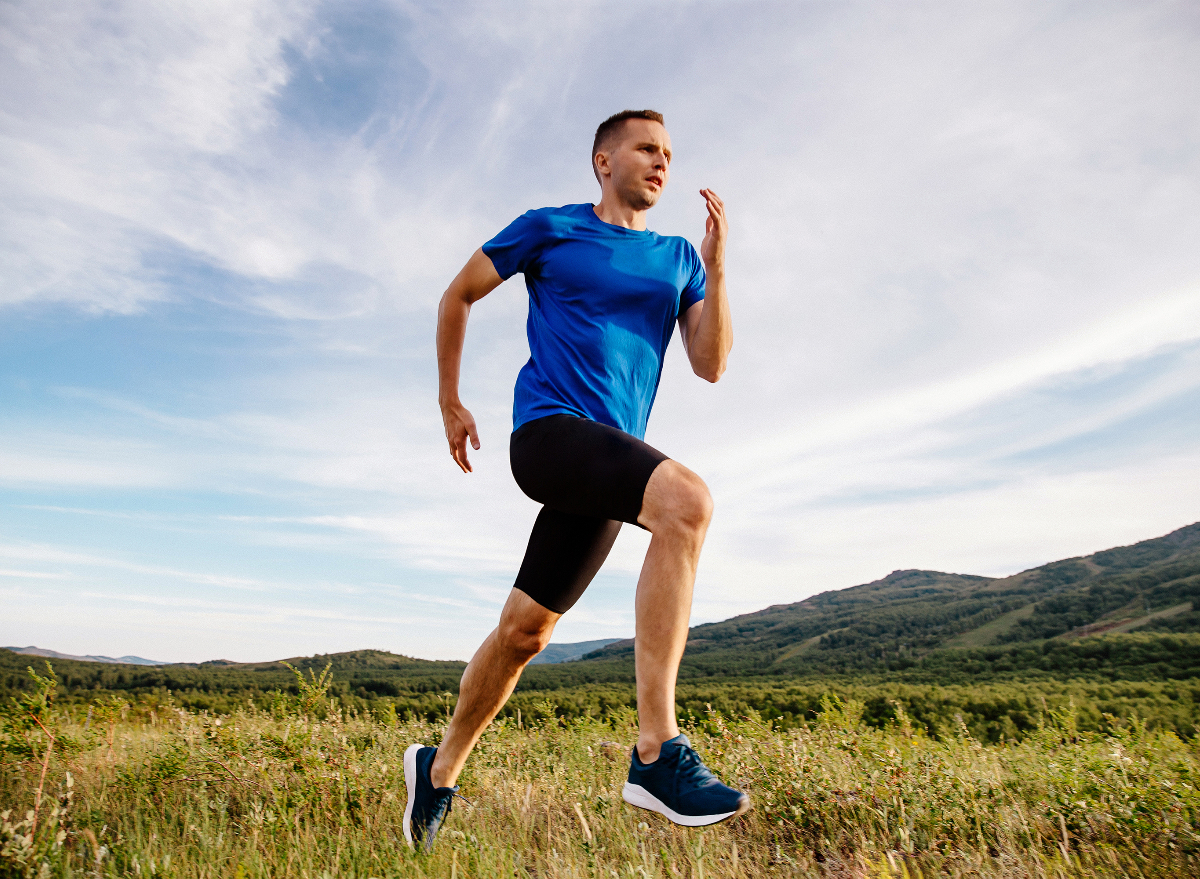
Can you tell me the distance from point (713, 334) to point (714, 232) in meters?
0.38

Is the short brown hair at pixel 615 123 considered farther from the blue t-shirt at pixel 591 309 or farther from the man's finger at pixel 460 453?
the man's finger at pixel 460 453

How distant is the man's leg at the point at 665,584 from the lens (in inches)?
77.0

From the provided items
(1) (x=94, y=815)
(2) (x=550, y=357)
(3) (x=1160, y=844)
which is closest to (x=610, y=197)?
(2) (x=550, y=357)

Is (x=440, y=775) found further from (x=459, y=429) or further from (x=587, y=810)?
(x=459, y=429)

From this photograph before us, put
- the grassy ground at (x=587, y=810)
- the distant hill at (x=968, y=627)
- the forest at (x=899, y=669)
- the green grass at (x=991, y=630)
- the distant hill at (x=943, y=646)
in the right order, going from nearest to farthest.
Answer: the grassy ground at (x=587, y=810) → the forest at (x=899, y=669) → the distant hill at (x=943, y=646) → the distant hill at (x=968, y=627) → the green grass at (x=991, y=630)

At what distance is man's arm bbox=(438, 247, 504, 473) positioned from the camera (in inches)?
106

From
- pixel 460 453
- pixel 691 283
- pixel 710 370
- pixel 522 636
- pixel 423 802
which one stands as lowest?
pixel 423 802

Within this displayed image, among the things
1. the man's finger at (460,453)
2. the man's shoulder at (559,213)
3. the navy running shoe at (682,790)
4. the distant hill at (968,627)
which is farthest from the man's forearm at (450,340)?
the distant hill at (968,627)

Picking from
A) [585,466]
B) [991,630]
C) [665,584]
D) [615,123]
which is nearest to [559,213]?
[615,123]

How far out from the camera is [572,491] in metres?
2.17

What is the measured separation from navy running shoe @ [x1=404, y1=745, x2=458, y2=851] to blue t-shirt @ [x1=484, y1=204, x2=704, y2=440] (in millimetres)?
1411

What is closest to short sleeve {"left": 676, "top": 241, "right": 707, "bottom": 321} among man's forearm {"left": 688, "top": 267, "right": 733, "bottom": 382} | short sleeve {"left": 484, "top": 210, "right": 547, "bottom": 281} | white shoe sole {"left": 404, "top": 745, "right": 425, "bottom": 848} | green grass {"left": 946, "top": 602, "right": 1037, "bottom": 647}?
man's forearm {"left": 688, "top": 267, "right": 733, "bottom": 382}

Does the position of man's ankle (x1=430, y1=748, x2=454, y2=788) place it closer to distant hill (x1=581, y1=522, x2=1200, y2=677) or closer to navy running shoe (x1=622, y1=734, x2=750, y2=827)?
navy running shoe (x1=622, y1=734, x2=750, y2=827)

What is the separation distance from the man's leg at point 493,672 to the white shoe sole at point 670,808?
0.70 meters
